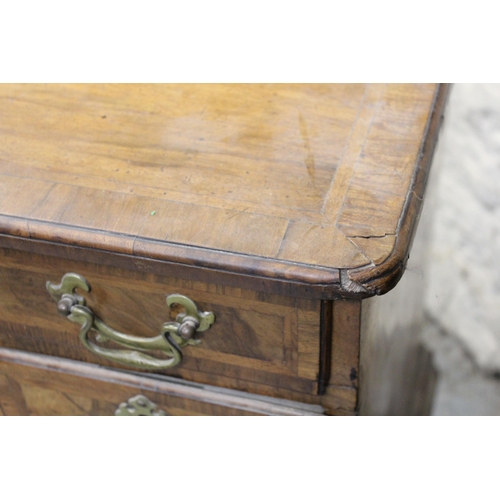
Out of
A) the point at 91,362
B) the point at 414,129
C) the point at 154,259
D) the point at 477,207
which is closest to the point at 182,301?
the point at 154,259

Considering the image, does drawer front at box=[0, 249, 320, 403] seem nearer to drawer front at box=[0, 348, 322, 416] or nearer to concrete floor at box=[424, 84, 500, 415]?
drawer front at box=[0, 348, 322, 416]

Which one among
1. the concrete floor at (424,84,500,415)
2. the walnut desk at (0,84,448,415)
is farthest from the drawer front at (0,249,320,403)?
the concrete floor at (424,84,500,415)

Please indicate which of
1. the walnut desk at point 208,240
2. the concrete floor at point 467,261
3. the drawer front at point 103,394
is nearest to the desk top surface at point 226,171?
the walnut desk at point 208,240

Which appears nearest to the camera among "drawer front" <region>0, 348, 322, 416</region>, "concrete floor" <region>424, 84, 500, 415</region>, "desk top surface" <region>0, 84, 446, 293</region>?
"desk top surface" <region>0, 84, 446, 293</region>

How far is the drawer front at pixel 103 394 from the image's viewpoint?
748mm

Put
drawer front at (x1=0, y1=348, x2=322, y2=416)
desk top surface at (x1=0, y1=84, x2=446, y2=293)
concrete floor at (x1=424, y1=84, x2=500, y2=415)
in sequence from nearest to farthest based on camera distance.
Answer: desk top surface at (x1=0, y1=84, x2=446, y2=293) → drawer front at (x1=0, y1=348, x2=322, y2=416) → concrete floor at (x1=424, y1=84, x2=500, y2=415)

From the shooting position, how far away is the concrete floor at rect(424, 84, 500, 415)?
1180 millimetres

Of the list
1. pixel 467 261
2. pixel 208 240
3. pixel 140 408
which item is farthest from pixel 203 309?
pixel 467 261

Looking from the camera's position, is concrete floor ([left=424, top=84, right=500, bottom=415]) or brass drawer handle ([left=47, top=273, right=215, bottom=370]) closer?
brass drawer handle ([left=47, top=273, right=215, bottom=370])

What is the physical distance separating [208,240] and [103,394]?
0.31 metres

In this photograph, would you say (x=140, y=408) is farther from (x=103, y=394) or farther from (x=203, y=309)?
(x=203, y=309)

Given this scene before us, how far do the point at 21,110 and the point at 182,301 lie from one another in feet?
1.01

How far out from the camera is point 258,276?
0.59m

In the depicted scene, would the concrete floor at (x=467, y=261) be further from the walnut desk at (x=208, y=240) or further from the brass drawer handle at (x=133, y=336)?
the brass drawer handle at (x=133, y=336)
